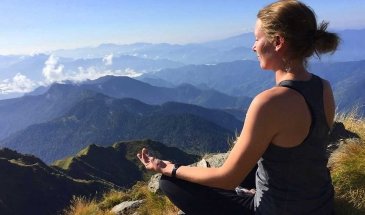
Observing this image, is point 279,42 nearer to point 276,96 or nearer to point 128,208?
point 276,96

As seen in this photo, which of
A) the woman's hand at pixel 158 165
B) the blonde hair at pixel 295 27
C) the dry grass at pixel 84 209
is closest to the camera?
the blonde hair at pixel 295 27

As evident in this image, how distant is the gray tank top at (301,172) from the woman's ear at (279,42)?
0.36 m

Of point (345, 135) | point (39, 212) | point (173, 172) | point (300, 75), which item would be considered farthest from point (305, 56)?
point (39, 212)

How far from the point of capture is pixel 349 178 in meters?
7.22

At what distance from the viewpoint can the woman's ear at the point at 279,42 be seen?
431 centimetres

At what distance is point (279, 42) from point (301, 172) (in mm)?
1385

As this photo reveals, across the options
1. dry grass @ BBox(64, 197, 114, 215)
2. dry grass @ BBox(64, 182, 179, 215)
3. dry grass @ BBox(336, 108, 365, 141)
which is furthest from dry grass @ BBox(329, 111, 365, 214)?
dry grass @ BBox(64, 197, 114, 215)

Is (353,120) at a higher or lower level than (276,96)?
lower

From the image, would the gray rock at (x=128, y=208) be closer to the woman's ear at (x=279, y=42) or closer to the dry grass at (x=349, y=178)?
the dry grass at (x=349, y=178)

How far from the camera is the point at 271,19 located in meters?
4.32

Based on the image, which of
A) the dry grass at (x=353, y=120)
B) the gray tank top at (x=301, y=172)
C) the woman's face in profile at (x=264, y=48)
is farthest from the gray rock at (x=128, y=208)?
the woman's face in profile at (x=264, y=48)

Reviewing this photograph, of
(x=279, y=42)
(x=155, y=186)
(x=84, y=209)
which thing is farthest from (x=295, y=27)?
(x=84, y=209)

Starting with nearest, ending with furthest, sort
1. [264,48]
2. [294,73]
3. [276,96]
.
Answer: [276,96]
[294,73]
[264,48]

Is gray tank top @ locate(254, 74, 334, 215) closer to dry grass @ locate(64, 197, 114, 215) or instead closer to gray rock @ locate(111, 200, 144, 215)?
gray rock @ locate(111, 200, 144, 215)
